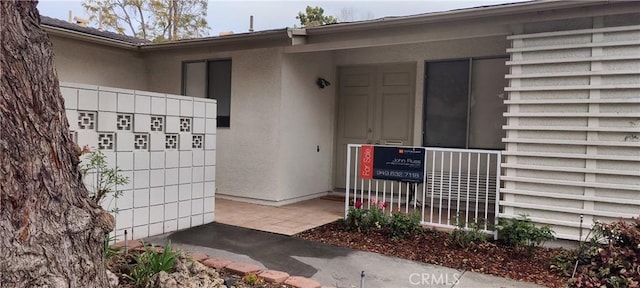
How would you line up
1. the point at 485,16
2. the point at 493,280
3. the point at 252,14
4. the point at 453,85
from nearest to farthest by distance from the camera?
the point at 493,280, the point at 485,16, the point at 453,85, the point at 252,14

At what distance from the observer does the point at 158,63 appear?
814 centimetres

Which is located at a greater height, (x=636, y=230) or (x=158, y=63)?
(x=158, y=63)

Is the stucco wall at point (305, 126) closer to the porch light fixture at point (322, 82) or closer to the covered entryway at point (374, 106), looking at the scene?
the porch light fixture at point (322, 82)

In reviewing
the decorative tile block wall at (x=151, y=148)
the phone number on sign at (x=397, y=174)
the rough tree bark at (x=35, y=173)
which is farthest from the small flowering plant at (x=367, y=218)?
the rough tree bark at (x=35, y=173)

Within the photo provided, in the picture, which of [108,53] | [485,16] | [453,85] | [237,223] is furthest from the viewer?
[108,53]

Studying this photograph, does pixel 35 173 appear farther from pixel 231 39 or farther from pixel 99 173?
pixel 231 39

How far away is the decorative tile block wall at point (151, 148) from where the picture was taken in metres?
4.08

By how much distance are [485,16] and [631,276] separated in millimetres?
2940

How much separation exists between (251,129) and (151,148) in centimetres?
251

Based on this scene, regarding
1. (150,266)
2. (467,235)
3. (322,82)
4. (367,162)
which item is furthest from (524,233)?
(322,82)

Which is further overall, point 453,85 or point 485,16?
point 453,85

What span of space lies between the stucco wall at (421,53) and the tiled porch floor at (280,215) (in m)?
1.85

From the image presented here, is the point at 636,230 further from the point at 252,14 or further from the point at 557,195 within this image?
the point at 252,14

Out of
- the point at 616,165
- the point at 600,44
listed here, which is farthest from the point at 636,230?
the point at 600,44
